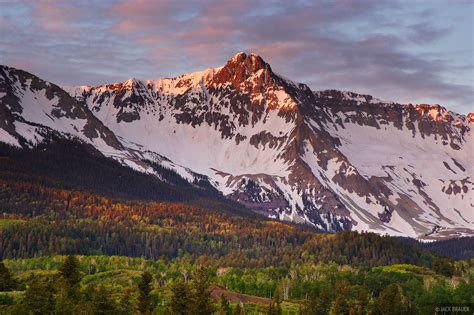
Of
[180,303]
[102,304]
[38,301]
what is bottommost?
[38,301]

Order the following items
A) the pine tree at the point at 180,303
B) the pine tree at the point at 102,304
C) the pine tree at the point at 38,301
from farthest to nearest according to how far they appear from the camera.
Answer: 1. the pine tree at the point at 180,303
2. the pine tree at the point at 38,301
3. the pine tree at the point at 102,304

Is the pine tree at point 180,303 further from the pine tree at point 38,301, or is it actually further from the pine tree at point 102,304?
the pine tree at point 38,301

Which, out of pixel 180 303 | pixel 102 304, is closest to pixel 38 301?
pixel 102 304

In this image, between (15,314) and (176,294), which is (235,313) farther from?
(15,314)

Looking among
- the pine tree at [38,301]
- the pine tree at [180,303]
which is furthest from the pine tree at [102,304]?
the pine tree at [180,303]

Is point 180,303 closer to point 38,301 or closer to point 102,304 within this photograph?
point 102,304

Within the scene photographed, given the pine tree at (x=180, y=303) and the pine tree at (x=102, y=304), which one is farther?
the pine tree at (x=180, y=303)

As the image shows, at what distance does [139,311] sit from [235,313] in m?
20.4

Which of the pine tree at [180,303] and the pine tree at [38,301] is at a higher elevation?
the pine tree at [180,303]

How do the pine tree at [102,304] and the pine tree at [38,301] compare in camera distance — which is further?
the pine tree at [38,301]

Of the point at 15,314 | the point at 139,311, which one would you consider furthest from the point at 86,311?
the point at 139,311

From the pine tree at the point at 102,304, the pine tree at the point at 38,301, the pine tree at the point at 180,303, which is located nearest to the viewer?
the pine tree at the point at 102,304

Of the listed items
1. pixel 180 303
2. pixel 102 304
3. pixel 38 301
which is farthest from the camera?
pixel 180 303

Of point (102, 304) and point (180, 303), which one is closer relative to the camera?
point (102, 304)
